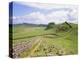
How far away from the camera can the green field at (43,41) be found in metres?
1.94

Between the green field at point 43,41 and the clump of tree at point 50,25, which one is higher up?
the clump of tree at point 50,25

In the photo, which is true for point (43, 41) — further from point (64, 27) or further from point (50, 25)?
point (64, 27)

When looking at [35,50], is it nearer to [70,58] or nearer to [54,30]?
[54,30]

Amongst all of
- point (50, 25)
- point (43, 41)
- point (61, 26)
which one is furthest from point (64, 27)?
point (43, 41)

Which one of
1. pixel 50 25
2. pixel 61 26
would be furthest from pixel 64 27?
pixel 50 25

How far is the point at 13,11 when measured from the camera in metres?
1.91

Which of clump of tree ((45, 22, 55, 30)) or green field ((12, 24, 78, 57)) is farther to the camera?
clump of tree ((45, 22, 55, 30))

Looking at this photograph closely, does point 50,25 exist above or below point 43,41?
above

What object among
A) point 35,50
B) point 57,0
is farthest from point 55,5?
point 35,50

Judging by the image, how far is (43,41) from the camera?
202 centimetres

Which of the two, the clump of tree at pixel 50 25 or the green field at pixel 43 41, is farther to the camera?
the clump of tree at pixel 50 25

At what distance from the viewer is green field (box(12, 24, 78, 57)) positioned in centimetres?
194

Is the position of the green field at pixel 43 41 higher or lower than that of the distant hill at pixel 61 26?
lower

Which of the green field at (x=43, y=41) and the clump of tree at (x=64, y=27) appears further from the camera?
the clump of tree at (x=64, y=27)
